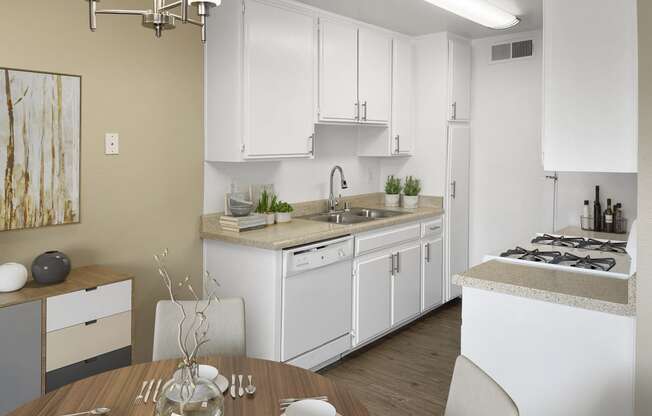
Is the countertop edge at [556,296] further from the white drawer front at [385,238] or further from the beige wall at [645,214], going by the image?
the white drawer front at [385,238]

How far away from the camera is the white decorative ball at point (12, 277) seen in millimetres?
2385

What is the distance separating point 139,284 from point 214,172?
859 millimetres

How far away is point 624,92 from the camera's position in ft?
7.09

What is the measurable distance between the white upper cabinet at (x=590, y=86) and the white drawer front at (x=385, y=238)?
1669mm

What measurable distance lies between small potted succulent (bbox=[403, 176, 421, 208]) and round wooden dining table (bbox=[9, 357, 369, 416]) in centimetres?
320

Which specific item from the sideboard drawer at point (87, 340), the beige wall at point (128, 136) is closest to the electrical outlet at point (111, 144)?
the beige wall at point (128, 136)

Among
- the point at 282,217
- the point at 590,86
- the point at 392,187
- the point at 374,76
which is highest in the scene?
the point at 374,76

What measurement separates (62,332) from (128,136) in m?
1.14

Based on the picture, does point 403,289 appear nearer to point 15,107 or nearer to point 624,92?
point 624,92

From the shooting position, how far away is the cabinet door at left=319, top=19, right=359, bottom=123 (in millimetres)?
3889

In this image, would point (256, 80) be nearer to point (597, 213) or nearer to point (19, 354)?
point (19, 354)

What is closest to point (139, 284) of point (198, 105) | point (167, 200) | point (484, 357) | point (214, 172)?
point (167, 200)

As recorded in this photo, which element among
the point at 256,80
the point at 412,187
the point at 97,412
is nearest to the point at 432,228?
the point at 412,187

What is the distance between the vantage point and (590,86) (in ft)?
7.35
